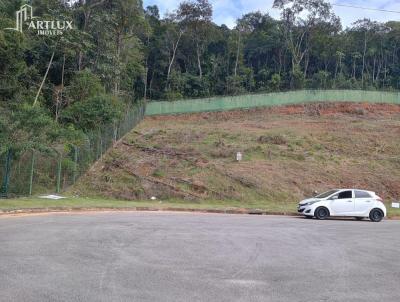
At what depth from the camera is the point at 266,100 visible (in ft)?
190

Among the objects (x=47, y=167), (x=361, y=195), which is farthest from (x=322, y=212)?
(x=47, y=167)

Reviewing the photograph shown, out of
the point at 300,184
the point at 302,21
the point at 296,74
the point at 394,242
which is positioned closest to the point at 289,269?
the point at 394,242

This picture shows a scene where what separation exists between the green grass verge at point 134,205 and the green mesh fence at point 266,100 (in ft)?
85.7

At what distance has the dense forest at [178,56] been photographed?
49.6 metres

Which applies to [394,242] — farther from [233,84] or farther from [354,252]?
[233,84]

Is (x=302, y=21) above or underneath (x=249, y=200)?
above

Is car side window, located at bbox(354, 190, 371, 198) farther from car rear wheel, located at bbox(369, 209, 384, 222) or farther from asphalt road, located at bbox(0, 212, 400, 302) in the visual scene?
asphalt road, located at bbox(0, 212, 400, 302)

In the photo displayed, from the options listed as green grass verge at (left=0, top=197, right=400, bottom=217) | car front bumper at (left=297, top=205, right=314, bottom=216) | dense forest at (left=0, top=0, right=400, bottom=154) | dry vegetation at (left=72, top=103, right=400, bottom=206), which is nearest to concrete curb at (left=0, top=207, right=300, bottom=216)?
green grass verge at (left=0, top=197, right=400, bottom=217)

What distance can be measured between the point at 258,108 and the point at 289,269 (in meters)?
48.1

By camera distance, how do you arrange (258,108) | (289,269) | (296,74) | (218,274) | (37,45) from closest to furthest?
(218,274) < (289,269) < (37,45) < (258,108) < (296,74)

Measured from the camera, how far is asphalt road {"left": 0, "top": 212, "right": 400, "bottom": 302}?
25.1ft

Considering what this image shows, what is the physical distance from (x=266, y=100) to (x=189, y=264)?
4917 cm

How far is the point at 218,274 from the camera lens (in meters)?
9.11

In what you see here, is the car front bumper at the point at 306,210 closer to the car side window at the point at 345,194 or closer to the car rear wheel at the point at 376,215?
the car side window at the point at 345,194
